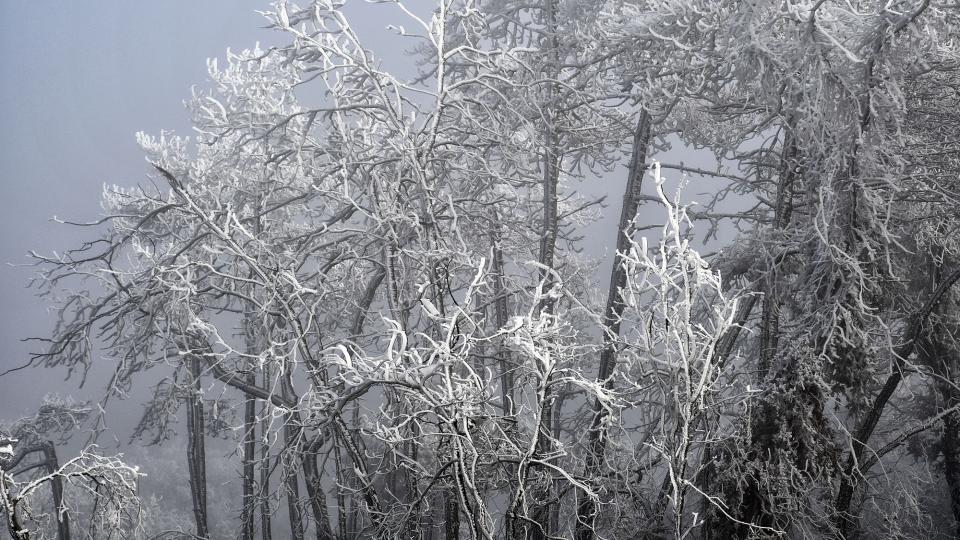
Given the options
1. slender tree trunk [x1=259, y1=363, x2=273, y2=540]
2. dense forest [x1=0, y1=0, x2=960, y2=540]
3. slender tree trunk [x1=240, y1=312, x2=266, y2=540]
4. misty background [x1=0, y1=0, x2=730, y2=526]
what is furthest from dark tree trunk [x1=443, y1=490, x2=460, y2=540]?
misty background [x1=0, y1=0, x2=730, y2=526]

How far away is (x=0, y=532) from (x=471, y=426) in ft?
83.7

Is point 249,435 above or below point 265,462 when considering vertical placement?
below

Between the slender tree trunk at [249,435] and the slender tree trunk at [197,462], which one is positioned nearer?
the slender tree trunk at [249,435]

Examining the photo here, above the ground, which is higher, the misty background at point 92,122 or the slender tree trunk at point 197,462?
the misty background at point 92,122

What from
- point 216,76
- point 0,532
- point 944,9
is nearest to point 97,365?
point 0,532

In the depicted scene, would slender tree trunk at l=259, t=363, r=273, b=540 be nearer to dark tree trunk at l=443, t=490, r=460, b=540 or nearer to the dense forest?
the dense forest

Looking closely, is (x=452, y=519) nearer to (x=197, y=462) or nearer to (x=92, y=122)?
(x=197, y=462)

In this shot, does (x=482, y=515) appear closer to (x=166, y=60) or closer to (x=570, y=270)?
(x=570, y=270)

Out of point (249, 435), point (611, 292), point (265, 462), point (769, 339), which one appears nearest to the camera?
point (265, 462)

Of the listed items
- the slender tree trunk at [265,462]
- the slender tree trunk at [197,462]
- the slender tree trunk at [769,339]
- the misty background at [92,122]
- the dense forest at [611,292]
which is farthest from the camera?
the misty background at [92,122]

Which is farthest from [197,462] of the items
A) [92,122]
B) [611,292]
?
[92,122]

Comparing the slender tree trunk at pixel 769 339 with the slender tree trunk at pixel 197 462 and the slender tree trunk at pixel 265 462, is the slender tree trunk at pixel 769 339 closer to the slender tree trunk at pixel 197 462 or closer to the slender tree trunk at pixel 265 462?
the slender tree trunk at pixel 265 462

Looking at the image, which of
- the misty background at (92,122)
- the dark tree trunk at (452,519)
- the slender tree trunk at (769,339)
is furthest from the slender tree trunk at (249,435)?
the misty background at (92,122)

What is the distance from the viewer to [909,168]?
328 inches
